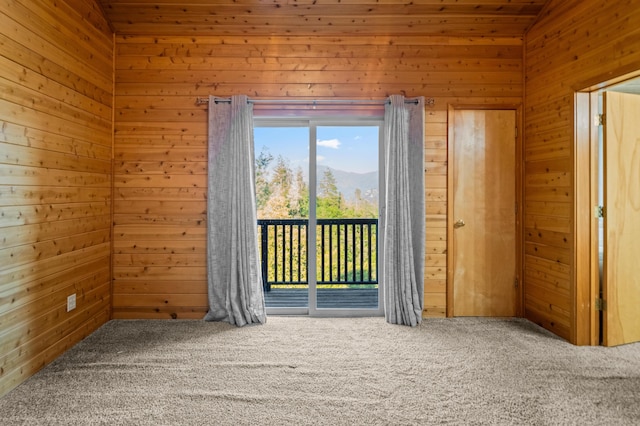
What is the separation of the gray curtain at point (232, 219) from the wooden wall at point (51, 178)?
36.9 inches

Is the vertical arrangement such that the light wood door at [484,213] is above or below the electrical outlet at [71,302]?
above

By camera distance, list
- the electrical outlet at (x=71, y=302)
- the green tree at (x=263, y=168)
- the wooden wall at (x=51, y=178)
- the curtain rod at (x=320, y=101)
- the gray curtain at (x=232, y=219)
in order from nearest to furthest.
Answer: the wooden wall at (x=51, y=178)
the electrical outlet at (x=71, y=302)
the gray curtain at (x=232, y=219)
the curtain rod at (x=320, y=101)
the green tree at (x=263, y=168)

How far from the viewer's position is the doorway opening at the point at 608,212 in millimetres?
2697

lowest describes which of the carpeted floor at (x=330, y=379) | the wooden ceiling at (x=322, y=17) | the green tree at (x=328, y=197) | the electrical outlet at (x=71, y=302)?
the carpeted floor at (x=330, y=379)

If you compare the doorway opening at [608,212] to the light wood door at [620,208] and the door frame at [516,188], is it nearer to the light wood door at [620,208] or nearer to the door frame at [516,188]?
the light wood door at [620,208]

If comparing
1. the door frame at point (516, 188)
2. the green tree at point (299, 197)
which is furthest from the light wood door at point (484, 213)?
the green tree at point (299, 197)

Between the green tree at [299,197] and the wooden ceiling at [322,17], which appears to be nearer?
the wooden ceiling at [322,17]

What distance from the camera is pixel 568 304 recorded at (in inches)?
111

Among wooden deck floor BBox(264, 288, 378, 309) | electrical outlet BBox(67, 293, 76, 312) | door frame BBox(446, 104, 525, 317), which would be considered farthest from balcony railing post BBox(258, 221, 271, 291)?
door frame BBox(446, 104, 525, 317)

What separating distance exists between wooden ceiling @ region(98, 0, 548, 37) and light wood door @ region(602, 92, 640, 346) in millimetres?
1173

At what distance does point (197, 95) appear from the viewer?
329 centimetres

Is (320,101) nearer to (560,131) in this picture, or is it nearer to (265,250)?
(265,250)

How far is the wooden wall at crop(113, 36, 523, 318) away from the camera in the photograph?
10.8ft

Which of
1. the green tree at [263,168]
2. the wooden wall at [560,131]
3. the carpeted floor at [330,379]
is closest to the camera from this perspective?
the carpeted floor at [330,379]
